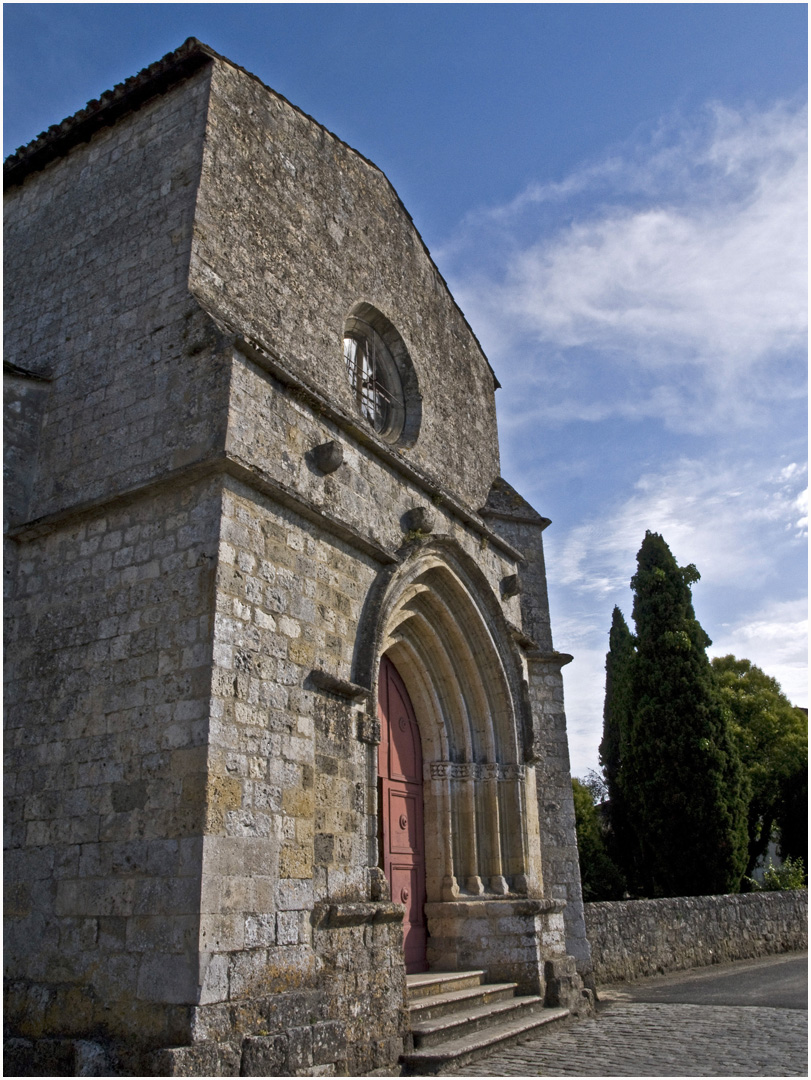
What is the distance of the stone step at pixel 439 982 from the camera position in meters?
6.13

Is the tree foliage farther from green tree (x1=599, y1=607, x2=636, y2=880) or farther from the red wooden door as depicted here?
the red wooden door

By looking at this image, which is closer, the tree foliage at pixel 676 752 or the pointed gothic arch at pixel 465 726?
the pointed gothic arch at pixel 465 726

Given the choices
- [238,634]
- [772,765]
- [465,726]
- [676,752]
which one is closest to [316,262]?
[238,634]

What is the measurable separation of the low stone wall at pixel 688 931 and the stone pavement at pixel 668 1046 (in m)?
1.91

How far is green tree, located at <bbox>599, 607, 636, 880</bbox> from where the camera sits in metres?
17.3

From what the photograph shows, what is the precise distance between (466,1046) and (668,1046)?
4.50 ft

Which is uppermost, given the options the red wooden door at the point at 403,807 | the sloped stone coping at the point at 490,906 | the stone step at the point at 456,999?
the red wooden door at the point at 403,807

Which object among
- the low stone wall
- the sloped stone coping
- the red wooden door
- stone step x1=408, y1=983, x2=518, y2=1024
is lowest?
the low stone wall

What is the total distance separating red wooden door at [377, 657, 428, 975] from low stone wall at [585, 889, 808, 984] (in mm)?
3091

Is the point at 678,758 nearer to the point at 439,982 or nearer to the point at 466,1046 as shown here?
the point at 439,982

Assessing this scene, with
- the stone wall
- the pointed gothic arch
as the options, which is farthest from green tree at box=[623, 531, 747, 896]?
the pointed gothic arch

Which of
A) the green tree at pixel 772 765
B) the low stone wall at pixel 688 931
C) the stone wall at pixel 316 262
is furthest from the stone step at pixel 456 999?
the green tree at pixel 772 765

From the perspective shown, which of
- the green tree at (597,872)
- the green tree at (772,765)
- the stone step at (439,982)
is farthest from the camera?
the green tree at (772,765)

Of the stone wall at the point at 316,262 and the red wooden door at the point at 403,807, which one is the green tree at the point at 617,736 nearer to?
the stone wall at the point at 316,262
